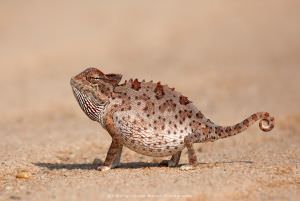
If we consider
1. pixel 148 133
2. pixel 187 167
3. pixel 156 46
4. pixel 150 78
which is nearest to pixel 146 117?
pixel 148 133

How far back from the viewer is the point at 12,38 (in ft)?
57.5

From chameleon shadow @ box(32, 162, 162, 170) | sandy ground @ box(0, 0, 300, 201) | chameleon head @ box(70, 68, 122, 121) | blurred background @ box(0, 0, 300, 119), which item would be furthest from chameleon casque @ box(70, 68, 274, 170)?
blurred background @ box(0, 0, 300, 119)

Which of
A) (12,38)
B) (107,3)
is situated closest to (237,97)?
(12,38)

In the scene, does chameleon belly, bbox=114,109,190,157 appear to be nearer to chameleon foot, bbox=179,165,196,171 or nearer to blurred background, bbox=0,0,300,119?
chameleon foot, bbox=179,165,196,171

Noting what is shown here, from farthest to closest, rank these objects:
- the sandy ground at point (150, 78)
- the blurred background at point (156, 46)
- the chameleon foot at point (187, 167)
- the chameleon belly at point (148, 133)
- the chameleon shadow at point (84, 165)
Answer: the blurred background at point (156, 46) < the chameleon shadow at point (84, 165) < the chameleon foot at point (187, 167) < the chameleon belly at point (148, 133) < the sandy ground at point (150, 78)

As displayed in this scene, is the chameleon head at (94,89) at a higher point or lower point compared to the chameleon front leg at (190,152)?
higher

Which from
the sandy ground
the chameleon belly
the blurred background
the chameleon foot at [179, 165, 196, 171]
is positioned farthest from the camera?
the blurred background

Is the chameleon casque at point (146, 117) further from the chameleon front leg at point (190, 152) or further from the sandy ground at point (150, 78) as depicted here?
the sandy ground at point (150, 78)

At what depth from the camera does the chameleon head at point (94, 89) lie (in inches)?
257

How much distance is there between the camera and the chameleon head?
21.4 feet

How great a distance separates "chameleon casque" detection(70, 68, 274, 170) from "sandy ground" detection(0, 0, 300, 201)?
27 centimetres

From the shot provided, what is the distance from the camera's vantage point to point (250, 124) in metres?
6.49

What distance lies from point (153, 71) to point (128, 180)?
9.07 metres

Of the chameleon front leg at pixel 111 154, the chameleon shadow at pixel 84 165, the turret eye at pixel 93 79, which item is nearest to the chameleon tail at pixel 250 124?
the chameleon shadow at pixel 84 165
